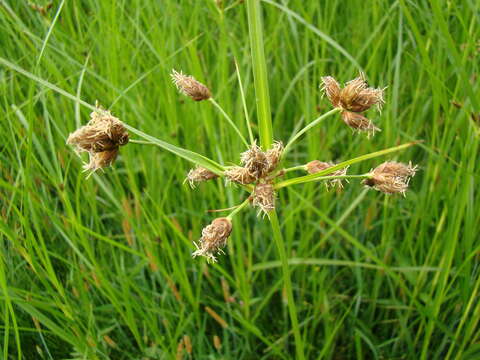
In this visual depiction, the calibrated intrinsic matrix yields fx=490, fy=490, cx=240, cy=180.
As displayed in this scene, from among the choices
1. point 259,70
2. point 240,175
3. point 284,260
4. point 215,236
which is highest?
point 259,70

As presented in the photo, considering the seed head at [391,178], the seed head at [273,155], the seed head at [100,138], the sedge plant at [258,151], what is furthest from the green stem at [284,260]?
the seed head at [100,138]

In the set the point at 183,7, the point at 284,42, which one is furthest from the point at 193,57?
the point at 284,42

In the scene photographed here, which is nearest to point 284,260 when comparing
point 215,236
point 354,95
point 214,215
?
point 215,236

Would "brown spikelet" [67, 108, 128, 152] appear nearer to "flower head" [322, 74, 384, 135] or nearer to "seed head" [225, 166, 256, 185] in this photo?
"seed head" [225, 166, 256, 185]

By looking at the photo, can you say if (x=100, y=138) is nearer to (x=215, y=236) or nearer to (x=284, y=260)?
(x=215, y=236)

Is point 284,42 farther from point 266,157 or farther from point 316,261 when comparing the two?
point 266,157

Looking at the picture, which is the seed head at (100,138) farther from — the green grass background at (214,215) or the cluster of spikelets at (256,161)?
the green grass background at (214,215)
